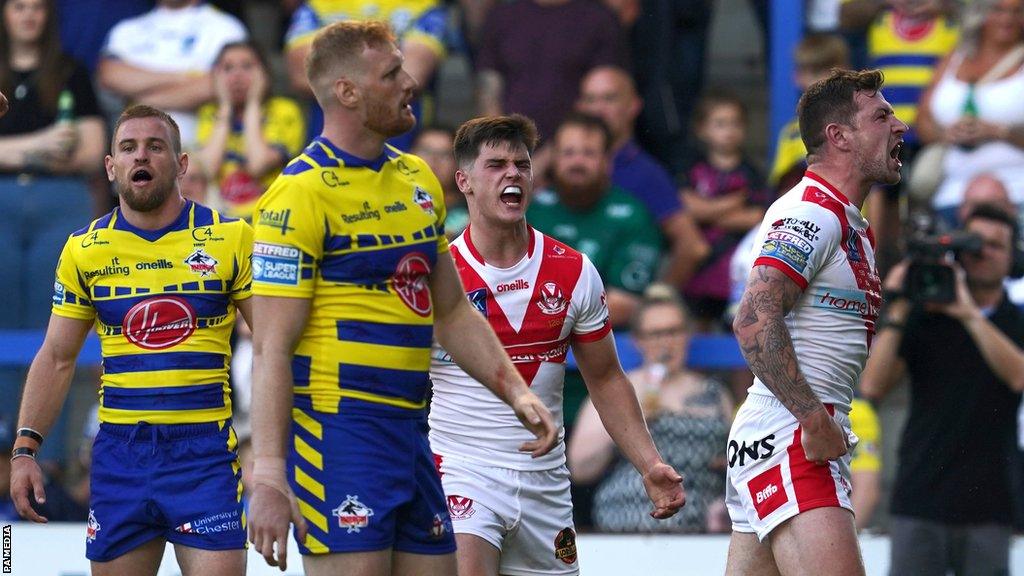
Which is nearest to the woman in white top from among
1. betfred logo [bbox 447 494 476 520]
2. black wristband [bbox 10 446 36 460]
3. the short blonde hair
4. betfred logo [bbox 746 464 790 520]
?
betfred logo [bbox 746 464 790 520]

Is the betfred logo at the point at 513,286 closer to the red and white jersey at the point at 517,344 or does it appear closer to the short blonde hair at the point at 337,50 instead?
the red and white jersey at the point at 517,344

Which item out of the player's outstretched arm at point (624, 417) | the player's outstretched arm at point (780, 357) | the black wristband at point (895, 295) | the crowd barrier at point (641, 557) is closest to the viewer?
the player's outstretched arm at point (780, 357)

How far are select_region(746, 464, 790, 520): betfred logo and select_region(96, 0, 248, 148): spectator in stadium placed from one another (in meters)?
6.20

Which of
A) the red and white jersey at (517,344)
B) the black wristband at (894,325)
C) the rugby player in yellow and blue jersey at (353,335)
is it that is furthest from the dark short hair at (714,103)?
the rugby player in yellow and blue jersey at (353,335)

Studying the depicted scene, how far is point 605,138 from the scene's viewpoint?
991cm

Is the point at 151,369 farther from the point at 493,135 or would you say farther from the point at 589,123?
the point at 589,123

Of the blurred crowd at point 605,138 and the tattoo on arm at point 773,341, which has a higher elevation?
the blurred crowd at point 605,138

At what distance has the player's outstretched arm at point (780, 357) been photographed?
539 centimetres

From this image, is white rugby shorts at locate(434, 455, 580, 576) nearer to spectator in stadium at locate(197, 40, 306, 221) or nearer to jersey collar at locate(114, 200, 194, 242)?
jersey collar at locate(114, 200, 194, 242)

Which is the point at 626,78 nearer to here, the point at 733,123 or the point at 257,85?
the point at 733,123

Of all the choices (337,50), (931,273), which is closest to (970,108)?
(931,273)

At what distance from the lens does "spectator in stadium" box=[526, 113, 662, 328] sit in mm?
9742

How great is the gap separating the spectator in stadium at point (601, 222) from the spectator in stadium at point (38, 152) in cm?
303

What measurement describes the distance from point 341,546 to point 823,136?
2301 mm
